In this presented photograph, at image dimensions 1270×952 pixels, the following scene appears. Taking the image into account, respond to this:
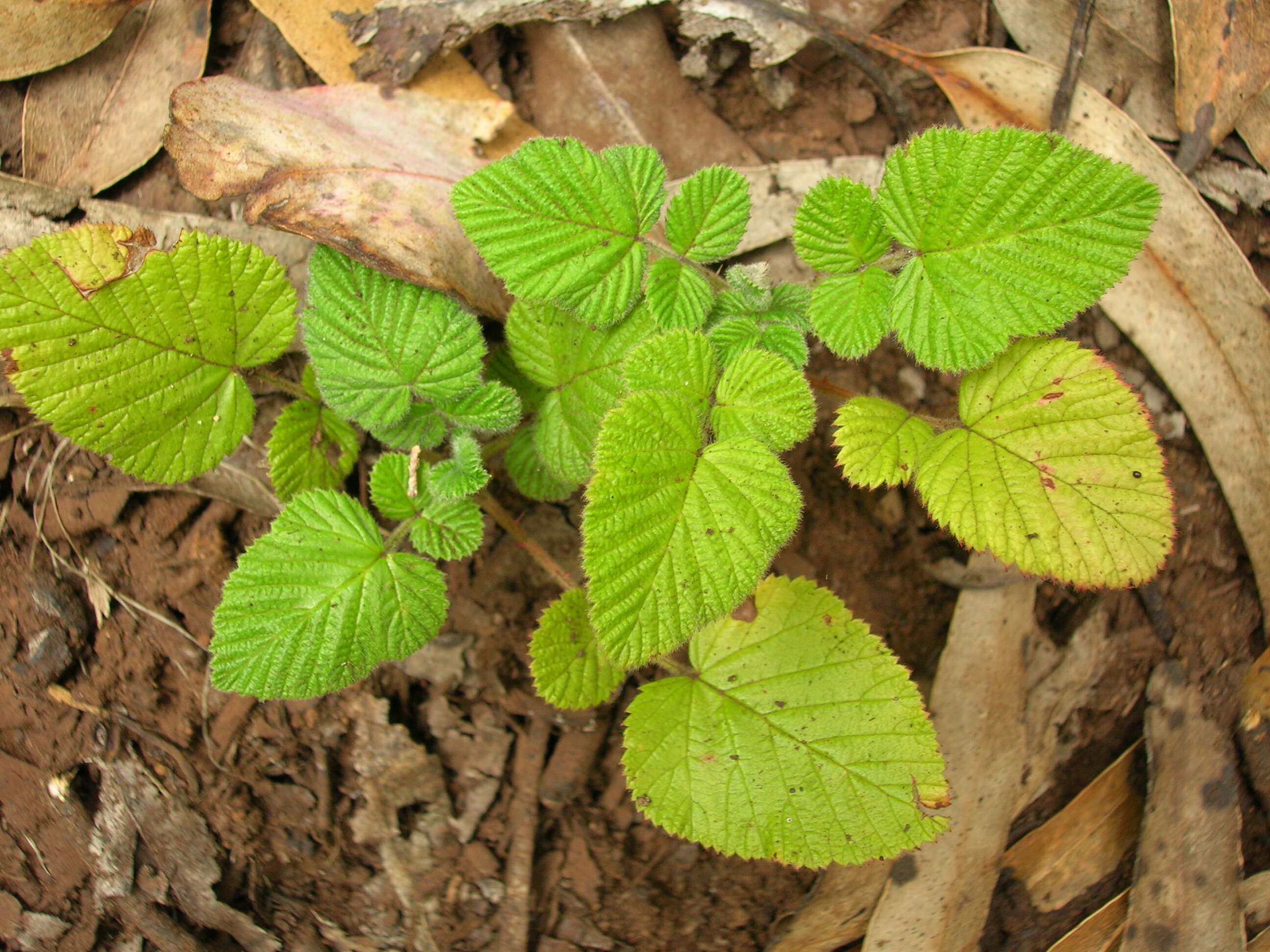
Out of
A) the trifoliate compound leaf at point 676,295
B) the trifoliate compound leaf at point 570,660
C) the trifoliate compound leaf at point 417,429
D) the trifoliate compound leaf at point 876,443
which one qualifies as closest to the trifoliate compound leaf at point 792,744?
the trifoliate compound leaf at point 570,660

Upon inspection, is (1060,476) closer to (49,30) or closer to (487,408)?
(487,408)

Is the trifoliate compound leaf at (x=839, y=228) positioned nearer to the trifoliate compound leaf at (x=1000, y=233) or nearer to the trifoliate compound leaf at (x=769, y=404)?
the trifoliate compound leaf at (x=1000, y=233)

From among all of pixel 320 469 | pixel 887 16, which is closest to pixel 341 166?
pixel 320 469

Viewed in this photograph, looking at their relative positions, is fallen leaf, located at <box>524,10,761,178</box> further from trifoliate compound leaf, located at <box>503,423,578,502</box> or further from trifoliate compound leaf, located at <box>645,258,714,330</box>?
trifoliate compound leaf, located at <box>503,423,578,502</box>

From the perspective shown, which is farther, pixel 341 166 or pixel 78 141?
pixel 78 141

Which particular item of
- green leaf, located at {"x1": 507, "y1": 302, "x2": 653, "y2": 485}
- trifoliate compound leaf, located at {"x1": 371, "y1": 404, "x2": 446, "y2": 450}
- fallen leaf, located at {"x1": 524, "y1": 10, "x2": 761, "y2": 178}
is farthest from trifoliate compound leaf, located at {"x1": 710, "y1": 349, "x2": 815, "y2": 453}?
fallen leaf, located at {"x1": 524, "y1": 10, "x2": 761, "y2": 178}

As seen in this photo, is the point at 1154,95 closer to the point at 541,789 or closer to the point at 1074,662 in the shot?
the point at 1074,662

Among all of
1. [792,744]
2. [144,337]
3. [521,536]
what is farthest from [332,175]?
[792,744]
